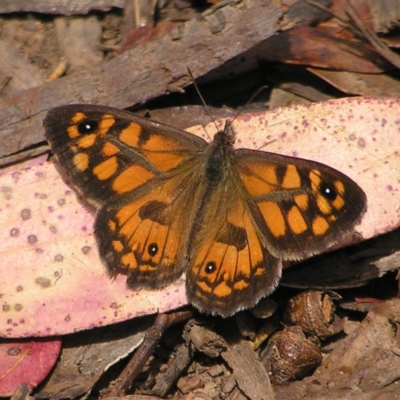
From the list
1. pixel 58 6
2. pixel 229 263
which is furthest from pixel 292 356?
pixel 58 6

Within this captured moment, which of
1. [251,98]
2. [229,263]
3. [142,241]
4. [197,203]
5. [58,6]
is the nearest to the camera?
[229,263]

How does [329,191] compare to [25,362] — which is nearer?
[329,191]

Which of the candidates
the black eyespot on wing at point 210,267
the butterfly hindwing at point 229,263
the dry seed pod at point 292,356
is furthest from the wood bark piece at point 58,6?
the dry seed pod at point 292,356

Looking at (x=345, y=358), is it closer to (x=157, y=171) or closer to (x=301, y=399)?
(x=301, y=399)

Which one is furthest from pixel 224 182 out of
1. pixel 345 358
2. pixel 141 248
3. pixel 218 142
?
pixel 345 358

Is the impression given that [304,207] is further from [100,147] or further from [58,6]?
[58,6]

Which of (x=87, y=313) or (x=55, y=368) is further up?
Result: (x=87, y=313)
